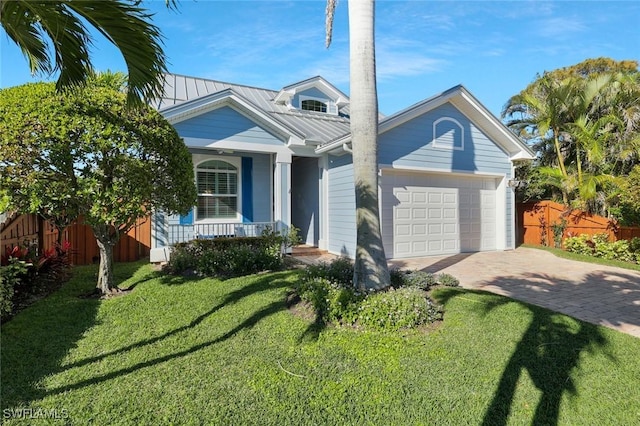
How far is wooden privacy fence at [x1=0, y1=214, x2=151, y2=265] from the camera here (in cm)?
605

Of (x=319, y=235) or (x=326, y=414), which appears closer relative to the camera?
(x=326, y=414)

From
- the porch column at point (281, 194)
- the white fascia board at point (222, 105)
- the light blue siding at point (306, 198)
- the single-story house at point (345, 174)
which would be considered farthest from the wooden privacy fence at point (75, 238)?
the light blue siding at point (306, 198)

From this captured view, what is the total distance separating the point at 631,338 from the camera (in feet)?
14.0

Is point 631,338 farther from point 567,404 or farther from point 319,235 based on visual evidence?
point 319,235

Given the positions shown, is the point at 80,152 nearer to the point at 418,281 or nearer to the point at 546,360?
the point at 418,281

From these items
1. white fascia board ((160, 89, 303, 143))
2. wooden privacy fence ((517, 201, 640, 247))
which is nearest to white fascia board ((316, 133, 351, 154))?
white fascia board ((160, 89, 303, 143))

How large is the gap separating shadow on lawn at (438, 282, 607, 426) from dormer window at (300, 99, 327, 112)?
1141 cm

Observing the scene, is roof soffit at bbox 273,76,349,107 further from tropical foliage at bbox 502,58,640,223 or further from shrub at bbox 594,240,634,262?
shrub at bbox 594,240,634,262

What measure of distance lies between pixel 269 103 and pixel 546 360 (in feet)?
41.9

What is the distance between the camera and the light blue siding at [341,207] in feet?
33.8

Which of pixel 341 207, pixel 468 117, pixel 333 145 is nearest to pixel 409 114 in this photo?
pixel 333 145

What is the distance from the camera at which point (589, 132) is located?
12273 millimetres

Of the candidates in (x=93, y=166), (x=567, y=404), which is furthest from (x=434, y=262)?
(x=93, y=166)

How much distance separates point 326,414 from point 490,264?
8.30 metres
